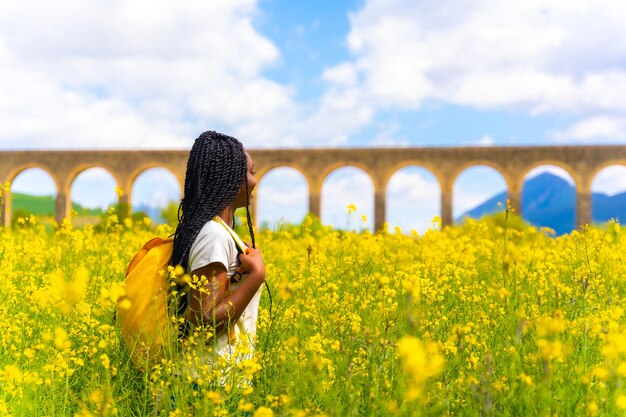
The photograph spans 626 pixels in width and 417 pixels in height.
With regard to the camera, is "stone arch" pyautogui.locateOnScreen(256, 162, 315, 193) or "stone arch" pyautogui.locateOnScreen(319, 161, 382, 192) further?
"stone arch" pyautogui.locateOnScreen(256, 162, 315, 193)

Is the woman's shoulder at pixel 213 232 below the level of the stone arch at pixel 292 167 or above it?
below

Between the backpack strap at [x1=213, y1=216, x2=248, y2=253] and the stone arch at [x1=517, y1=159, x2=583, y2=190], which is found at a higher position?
the stone arch at [x1=517, y1=159, x2=583, y2=190]

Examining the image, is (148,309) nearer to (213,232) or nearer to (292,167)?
(213,232)

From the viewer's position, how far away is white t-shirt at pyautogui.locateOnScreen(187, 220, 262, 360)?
92.8 inches

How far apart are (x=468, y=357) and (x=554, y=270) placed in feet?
5.35

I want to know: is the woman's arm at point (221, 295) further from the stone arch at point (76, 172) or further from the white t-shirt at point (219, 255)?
the stone arch at point (76, 172)

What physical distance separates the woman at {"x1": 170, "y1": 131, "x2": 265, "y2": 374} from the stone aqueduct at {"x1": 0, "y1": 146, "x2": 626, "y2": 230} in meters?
21.1

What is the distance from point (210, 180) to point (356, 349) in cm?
85

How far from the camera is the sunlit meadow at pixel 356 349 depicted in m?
1.86

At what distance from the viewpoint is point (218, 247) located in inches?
93.0

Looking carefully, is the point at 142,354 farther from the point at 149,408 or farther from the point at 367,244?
the point at 367,244

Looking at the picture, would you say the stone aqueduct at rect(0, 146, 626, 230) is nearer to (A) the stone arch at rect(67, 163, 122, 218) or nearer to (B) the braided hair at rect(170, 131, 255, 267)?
(A) the stone arch at rect(67, 163, 122, 218)

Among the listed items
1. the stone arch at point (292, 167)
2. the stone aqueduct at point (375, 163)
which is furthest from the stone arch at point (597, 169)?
the stone arch at point (292, 167)

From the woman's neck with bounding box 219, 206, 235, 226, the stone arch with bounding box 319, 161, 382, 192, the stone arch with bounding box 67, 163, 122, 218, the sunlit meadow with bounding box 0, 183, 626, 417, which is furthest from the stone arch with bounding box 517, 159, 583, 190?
the woman's neck with bounding box 219, 206, 235, 226
